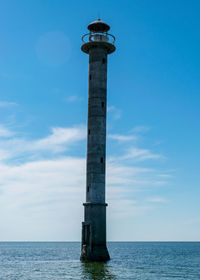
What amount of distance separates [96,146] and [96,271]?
13255mm

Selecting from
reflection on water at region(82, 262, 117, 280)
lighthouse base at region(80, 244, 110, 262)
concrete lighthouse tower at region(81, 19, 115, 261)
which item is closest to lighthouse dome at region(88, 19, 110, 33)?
concrete lighthouse tower at region(81, 19, 115, 261)

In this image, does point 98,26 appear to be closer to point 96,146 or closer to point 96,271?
point 96,146

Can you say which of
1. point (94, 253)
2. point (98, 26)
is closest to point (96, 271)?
point (94, 253)

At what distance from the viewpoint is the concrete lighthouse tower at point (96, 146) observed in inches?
1572

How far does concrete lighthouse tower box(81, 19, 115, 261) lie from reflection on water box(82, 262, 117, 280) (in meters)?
1.48

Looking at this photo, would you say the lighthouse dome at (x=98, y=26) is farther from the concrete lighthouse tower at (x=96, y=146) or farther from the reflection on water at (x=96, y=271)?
the reflection on water at (x=96, y=271)

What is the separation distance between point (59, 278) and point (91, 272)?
3.44 m

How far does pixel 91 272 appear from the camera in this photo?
111ft

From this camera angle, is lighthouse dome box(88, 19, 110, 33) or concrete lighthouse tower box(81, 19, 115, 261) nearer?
concrete lighthouse tower box(81, 19, 115, 261)

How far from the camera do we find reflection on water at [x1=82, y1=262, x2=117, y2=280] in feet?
103

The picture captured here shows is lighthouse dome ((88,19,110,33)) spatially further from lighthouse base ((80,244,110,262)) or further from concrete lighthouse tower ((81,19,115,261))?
lighthouse base ((80,244,110,262))

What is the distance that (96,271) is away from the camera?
112 ft

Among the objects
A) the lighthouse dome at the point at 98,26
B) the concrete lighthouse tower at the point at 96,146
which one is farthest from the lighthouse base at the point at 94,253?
the lighthouse dome at the point at 98,26

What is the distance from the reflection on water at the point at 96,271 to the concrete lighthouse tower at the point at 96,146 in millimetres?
1484
